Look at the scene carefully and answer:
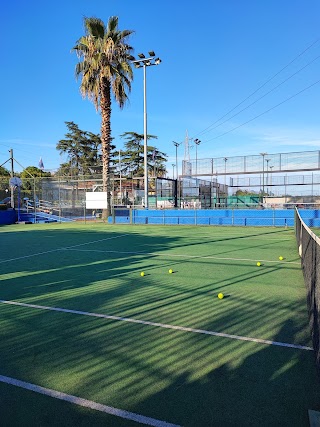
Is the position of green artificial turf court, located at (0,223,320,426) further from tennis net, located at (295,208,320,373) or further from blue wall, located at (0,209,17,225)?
blue wall, located at (0,209,17,225)

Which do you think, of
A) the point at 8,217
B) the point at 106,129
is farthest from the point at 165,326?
the point at 8,217

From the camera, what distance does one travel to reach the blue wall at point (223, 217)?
21203mm

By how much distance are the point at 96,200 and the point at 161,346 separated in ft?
79.9

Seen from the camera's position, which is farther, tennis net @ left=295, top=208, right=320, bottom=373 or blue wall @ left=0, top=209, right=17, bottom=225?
blue wall @ left=0, top=209, right=17, bottom=225

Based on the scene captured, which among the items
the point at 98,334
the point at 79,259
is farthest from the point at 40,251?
the point at 98,334

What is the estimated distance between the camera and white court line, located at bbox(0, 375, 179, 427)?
2.84 meters

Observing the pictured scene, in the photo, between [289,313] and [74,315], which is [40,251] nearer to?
[74,315]

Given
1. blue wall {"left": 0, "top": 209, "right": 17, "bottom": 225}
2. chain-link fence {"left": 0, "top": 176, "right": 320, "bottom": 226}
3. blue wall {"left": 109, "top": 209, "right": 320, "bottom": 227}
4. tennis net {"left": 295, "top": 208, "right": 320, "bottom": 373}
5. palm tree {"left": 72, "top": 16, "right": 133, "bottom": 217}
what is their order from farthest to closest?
chain-link fence {"left": 0, "top": 176, "right": 320, "bottom": 226}, blue wall {"left": 0, "top": 209, "right": 17, "bottom": 225}, palm tree {"left": 72, "top": 16, "right": 133, "bottom": 217}, blue wall {"left": 109, "top": 209, "right": 320, "bottom": 227}, tennis net {"left": 295, "top": 208, "right": 320, "bottom": 373}

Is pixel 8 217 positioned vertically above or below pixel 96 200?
below

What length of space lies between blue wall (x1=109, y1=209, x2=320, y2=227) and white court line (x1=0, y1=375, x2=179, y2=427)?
19.3 m

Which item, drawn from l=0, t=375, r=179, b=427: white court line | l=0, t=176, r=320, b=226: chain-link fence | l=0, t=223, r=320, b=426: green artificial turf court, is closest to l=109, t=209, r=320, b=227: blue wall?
l=0, t=176, r=320, b=226: chain-link fence

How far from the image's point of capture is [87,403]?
310 cm

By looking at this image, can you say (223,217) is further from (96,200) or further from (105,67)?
(105,67)

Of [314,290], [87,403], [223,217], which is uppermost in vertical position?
[223,217]
